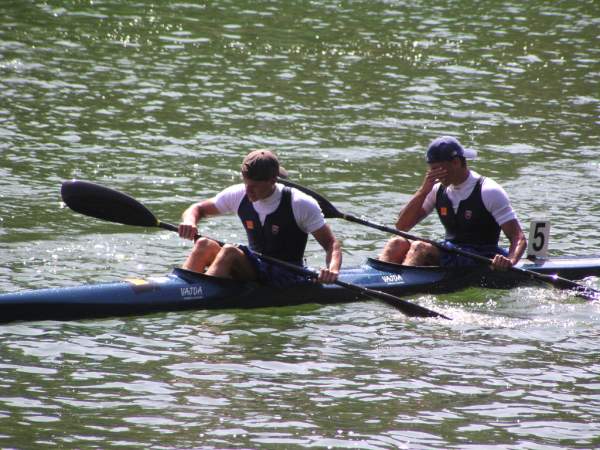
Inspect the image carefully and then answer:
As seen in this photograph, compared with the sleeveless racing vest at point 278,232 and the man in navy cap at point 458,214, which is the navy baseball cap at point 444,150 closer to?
the man in navy cap at point 458,214

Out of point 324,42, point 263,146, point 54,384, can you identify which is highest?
point 324,42

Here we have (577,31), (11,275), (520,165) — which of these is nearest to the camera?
(11,275)

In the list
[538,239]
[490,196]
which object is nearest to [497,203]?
[490,196]

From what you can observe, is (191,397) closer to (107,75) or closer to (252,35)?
(107,75)

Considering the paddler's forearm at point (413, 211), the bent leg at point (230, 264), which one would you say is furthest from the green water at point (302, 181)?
the paddler's forearm at point (413, 211)

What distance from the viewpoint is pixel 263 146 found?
1791 cm

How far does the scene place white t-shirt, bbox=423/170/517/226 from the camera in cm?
1159

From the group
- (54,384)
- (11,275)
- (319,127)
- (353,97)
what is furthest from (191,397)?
(353,97)

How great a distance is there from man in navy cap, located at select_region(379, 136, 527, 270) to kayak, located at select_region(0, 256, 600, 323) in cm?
20

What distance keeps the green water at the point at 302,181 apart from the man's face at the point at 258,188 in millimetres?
1089

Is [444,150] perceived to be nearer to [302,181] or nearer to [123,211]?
[123,211]

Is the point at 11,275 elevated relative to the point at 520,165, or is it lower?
lower

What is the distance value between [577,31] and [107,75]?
10625mm

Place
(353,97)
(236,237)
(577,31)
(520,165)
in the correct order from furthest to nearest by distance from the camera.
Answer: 1. (577,31)
2. (353,97)
3. (520,165)
4. (236,237)
